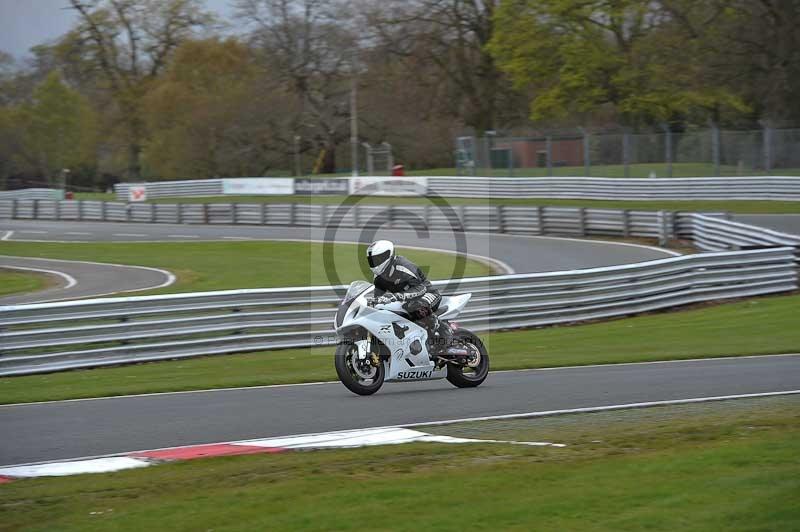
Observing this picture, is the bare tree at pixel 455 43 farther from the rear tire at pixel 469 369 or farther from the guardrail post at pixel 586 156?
the rear tire at pixel 469 369

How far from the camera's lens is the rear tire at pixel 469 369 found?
11.4m

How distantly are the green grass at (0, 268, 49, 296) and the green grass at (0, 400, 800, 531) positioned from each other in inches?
662

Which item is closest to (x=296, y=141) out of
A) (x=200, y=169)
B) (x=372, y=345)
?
(x=200, y=169)

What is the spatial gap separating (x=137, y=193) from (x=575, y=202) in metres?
25.9

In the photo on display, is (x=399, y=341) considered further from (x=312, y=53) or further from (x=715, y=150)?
(x=312, y=53)

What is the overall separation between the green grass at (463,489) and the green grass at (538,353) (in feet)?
15.8

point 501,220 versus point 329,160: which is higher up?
point 329,160

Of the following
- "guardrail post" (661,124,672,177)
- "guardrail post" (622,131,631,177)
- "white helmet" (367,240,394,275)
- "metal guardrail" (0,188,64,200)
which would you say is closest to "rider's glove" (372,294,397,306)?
"white helmet" (367,240,394,275)

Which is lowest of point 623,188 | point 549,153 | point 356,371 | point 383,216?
point 356,371

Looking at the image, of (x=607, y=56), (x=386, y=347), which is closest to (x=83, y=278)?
(x=386, y=347)

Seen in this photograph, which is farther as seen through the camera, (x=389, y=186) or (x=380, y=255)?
(x=389, y=186)

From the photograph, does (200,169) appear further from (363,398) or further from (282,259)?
(363,398)

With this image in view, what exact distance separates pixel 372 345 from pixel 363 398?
0.55 metres

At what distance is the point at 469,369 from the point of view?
1155cm
